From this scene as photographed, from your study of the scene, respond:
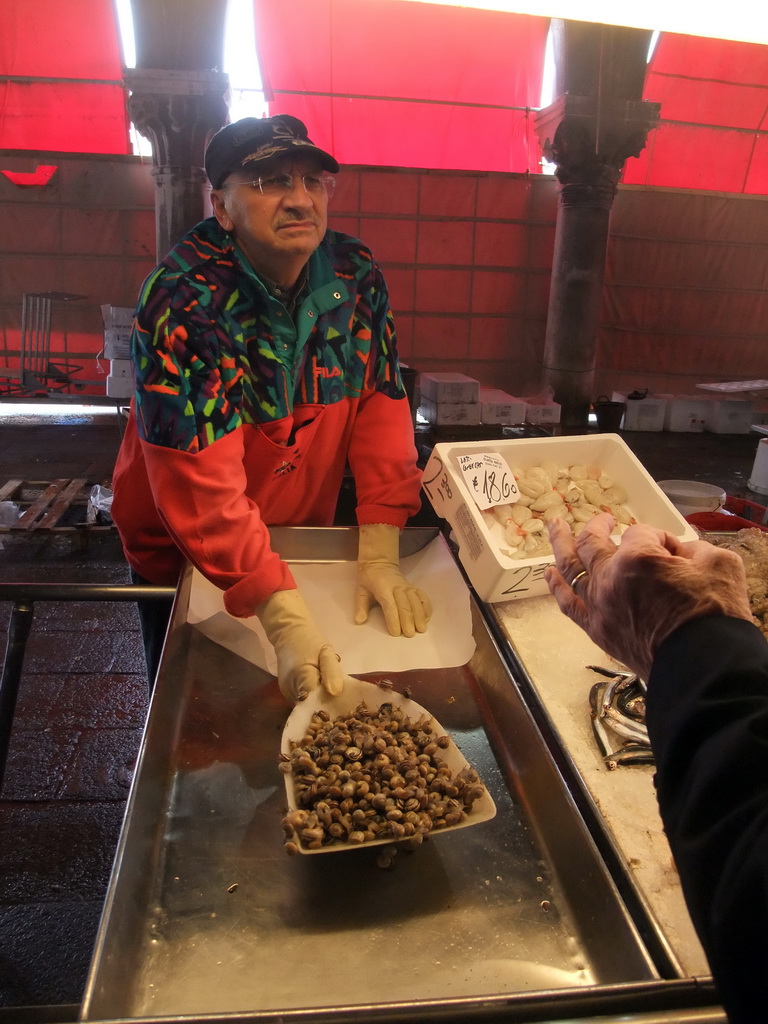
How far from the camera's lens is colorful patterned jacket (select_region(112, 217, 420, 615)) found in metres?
1.48

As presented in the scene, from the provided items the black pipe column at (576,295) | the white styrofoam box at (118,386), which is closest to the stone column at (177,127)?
the white styrofoam box at (118,386)

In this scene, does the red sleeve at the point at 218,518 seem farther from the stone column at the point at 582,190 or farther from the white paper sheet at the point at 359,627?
the stone column at the point at 582,190

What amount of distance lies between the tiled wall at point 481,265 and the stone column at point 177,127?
2.14 meters

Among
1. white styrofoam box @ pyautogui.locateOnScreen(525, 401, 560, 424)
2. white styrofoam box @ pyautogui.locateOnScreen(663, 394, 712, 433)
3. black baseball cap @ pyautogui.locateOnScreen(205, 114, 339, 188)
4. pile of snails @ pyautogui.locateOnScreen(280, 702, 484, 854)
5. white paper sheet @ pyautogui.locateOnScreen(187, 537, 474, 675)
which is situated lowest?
white styrofoam box @ pyautogui.locateOnScreen(663, 394, 712, 433)

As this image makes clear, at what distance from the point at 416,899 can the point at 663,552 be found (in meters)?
0.58

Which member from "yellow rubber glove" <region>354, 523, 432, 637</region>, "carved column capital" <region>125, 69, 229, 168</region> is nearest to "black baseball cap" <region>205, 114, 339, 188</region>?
"yellow rubber glove" <region>354, 523, 432, 637</region>

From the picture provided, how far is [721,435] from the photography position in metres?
8.30

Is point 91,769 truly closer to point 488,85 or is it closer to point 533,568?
point 533,568

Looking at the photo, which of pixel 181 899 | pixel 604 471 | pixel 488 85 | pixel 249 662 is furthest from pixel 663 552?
pixel 488 85

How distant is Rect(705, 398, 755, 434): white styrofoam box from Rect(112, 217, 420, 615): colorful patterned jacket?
297 inches

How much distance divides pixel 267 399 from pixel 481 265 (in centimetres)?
774

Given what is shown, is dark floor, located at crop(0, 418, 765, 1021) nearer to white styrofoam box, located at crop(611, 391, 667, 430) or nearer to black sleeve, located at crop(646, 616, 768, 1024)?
black sleeve, located at crop(646, 616, 768, 1024)

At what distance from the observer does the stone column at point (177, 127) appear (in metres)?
5.70

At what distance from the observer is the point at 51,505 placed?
16.0 ft
